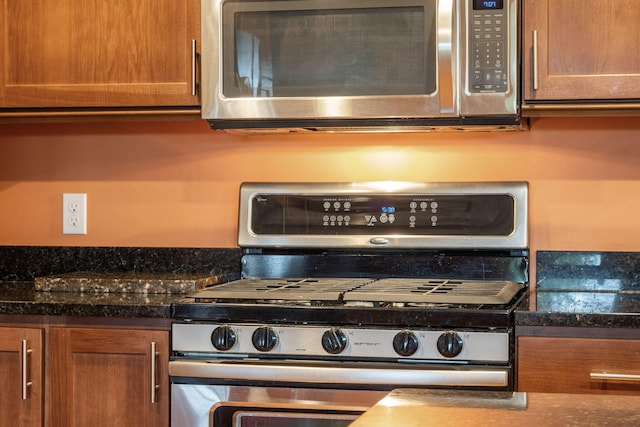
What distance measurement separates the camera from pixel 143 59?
2.44 metres

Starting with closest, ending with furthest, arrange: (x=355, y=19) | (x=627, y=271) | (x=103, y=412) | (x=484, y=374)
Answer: (x=484, y=374)
(x=103, y=412)
(x=355, y=19)
(x=627, y=271)

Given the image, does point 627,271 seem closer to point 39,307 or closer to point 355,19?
point 355,19

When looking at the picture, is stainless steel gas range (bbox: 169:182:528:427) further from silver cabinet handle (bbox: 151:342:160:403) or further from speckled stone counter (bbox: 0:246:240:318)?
speckled stone counter (bbox: 0:246:240:318)

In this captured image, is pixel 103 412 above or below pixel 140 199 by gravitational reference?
below

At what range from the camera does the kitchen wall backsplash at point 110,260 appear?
275 centimetres

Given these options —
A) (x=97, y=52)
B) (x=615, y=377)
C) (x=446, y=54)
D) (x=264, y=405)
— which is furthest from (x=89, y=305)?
(x=615, y=377)

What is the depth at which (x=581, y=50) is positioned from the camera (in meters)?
2.25

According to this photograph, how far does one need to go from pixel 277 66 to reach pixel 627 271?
1.09 meters

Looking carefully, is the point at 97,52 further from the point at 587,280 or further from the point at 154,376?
the point at 587,280

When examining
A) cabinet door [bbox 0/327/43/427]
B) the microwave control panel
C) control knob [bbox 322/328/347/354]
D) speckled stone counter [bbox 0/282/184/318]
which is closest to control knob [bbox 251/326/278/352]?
control knob [bbox 322/328/347/354]

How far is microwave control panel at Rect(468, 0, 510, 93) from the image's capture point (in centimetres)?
226

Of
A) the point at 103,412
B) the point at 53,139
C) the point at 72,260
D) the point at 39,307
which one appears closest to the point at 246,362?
the point at 103,412

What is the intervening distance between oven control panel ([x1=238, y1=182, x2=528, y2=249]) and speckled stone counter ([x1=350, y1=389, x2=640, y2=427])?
1492 millimetres

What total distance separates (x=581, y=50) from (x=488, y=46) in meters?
0.22
